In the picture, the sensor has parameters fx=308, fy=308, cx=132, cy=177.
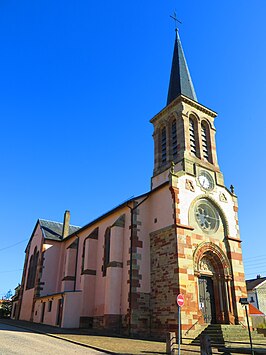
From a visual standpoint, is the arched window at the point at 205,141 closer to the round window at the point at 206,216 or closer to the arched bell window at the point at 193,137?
the arched bell window at the point at 193,137

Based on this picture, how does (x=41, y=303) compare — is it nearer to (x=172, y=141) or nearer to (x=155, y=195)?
(x=155, y=195)

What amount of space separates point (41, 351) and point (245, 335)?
1136 cm

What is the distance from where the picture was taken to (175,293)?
1659cm

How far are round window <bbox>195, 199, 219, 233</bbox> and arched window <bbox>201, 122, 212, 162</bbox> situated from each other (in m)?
4.40

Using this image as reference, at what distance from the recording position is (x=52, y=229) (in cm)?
3475

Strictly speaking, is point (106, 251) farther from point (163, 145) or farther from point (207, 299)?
point (163, 145)

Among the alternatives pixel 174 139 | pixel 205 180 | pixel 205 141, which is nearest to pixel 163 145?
pixel 174 139

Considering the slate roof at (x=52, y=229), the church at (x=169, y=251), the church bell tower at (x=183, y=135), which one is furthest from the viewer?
the slate roof at (x=52, y=229)

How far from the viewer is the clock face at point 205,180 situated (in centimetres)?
2135

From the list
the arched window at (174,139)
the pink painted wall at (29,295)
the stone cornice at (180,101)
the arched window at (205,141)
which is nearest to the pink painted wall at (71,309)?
the pink painted wall at (29,295)

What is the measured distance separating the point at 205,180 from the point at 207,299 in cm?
785

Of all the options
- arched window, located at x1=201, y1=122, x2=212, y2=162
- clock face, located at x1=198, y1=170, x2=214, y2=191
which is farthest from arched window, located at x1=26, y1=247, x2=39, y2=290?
arched window, located at x1=201, y1=122, x2=212, y2=162

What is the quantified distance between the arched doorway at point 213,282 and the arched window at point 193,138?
7.27 metres

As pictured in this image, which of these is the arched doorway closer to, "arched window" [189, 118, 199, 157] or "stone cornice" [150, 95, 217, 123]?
"arched window" [189, 118, 199, 157]
